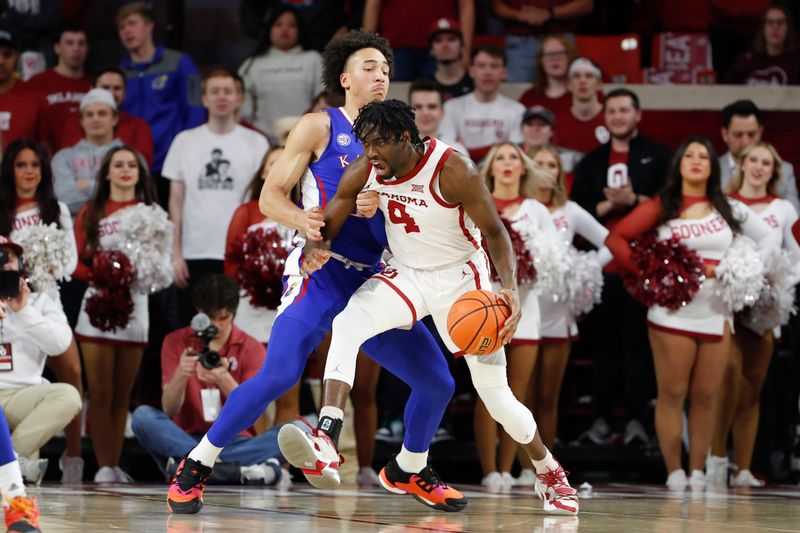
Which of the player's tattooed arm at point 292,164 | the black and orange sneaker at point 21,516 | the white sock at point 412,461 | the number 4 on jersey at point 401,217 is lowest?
the white sock at point 412,461

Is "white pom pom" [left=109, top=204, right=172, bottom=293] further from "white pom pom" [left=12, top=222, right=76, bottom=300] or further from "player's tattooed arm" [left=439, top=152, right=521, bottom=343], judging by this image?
"player's tattooed arm" [left=439, top=152, right=521, bottom=343]

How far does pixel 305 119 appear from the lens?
19.0ft

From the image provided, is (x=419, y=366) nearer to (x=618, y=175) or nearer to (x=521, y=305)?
(x=521, y=305)

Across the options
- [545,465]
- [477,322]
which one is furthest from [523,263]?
[477,322]

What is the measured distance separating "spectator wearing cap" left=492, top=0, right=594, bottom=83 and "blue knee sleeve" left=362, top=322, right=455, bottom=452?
5.90 m

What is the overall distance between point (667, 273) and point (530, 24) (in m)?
3.88

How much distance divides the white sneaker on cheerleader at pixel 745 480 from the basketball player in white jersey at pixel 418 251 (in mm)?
3513

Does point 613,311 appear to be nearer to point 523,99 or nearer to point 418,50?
point 523,99

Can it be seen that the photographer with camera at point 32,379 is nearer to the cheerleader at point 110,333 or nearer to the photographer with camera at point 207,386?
the photographer with camera at point 207,386

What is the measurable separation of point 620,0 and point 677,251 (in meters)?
4.80

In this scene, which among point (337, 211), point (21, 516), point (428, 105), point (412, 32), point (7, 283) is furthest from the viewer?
point (412, 32)

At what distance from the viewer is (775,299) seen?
343 inches

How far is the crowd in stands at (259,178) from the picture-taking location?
25.6 ft

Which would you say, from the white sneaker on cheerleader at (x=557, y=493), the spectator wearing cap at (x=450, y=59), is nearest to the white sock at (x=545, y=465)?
the white sneaker on cheerleader at (x=557, y=493)
